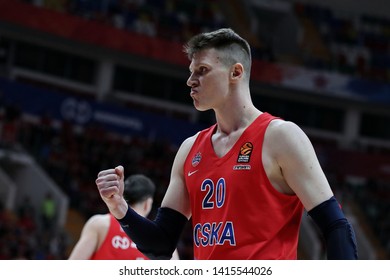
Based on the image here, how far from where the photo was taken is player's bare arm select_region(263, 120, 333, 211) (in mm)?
3533

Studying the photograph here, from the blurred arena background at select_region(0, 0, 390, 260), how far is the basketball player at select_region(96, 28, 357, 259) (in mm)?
13769

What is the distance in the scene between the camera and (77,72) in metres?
29.0

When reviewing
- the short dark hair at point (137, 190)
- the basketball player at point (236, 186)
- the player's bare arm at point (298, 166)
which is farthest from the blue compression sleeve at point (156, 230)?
the short dark hair at point (137, 190)

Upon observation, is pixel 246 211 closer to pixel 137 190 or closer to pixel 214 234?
pixel 214 234

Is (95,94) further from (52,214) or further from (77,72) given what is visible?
(52,214)

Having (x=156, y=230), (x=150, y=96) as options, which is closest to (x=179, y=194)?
(x=156, y=230)

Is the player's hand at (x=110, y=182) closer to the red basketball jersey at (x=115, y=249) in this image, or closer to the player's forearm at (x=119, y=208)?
the player's forearm at (x=119, y=208)

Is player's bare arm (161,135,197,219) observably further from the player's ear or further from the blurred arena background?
the blurred arena background

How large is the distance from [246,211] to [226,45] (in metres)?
0.79

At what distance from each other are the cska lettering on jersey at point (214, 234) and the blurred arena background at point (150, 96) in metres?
13.9

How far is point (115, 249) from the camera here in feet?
20.8

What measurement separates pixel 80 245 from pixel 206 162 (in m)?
2.61

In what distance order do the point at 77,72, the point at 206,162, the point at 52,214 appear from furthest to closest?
the point at 77,72
the point at 52,214
the point at 206,162

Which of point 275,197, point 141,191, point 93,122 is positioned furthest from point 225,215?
point 93,122
